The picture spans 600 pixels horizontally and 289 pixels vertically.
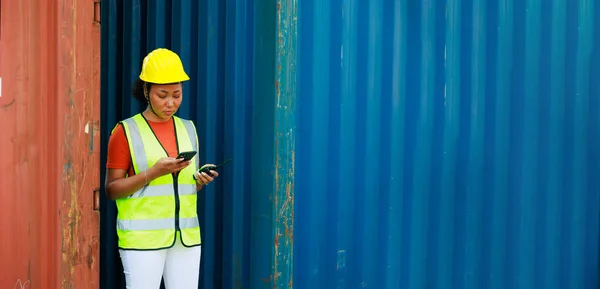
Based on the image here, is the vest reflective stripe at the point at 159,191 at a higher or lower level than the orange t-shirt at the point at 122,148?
lower

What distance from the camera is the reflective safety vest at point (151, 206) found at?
10.4ft

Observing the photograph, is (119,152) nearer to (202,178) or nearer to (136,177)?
(136,177)

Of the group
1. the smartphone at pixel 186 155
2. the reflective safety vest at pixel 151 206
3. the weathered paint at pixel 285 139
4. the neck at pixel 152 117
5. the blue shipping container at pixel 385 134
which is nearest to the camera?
the smartphone at pixel 186 155

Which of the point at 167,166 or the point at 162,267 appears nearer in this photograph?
the point at 167,166

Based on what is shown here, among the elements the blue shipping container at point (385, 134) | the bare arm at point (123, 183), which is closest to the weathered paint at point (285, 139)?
the blue shipping container at point (385, 134)

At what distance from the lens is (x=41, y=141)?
8.34 ft

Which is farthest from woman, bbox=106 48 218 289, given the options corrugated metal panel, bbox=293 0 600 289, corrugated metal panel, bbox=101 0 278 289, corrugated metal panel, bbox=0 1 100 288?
corrugated metal panel, bbox=293 0 600 289

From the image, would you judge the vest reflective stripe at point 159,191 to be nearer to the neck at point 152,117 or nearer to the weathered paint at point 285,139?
the neck at point 152,117

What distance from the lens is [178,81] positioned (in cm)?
321

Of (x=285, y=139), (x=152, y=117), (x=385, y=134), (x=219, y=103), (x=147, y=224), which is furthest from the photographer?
(x=385, y=134)

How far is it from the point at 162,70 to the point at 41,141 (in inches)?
31.6

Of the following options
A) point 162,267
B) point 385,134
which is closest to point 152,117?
point 162,267

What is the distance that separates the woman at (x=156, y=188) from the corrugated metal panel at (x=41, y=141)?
0.52m

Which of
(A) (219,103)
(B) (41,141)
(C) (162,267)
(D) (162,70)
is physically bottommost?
(C) (162,267)
